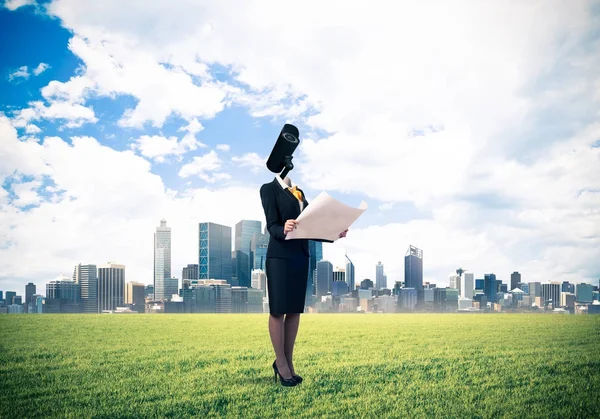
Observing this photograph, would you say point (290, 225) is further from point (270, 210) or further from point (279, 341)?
point (279, 341)

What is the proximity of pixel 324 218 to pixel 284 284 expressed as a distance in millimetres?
882

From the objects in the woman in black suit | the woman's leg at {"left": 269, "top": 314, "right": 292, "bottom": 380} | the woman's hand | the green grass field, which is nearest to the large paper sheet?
the woman's hand

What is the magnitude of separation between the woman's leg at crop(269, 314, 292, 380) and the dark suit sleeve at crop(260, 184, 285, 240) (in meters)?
0.94

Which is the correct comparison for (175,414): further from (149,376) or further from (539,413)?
(539,413)

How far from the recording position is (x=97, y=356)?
8.77 meters

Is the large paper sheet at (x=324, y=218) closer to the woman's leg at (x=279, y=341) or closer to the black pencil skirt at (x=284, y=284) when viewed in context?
the black pencil skirt at (x=284, y=284)

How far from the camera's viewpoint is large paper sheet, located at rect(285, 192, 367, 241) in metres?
5.38

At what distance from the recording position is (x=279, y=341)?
233 inches

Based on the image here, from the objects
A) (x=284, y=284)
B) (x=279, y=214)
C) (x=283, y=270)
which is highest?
(x=279, y=214)

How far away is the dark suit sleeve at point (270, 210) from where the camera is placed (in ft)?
19.0

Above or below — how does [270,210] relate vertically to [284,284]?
above

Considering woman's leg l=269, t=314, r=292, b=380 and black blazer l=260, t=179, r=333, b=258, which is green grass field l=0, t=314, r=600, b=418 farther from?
black blazer l=260, t=179, r=333, b=258

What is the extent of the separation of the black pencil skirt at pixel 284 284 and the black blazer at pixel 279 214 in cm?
8

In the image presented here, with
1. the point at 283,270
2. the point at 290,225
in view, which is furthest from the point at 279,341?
the point at 290,225
